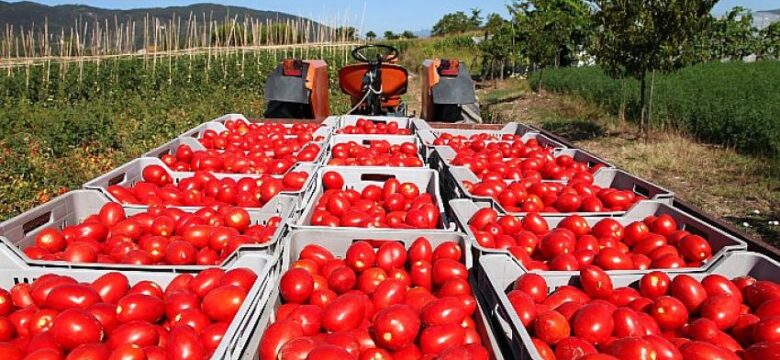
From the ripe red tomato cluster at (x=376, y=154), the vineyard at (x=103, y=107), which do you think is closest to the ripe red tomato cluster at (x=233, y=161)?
the ripe red tomato cluster at (x=376, y=154)

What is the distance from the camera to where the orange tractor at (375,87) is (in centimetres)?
763

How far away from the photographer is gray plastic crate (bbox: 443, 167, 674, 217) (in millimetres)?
3477

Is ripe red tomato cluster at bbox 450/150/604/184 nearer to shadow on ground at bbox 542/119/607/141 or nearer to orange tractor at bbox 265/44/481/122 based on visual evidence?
orange tractor at bbox 265/44/481/122

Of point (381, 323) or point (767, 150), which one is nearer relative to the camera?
point (381, 323)

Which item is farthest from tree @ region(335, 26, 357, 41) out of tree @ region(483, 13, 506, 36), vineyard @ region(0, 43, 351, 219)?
tree @ region(483, 13, 506, 36)

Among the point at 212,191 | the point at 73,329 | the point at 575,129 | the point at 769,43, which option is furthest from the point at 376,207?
the point at 769,43

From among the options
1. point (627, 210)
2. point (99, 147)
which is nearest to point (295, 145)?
point (627, 210)

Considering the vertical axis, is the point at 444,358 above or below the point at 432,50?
below

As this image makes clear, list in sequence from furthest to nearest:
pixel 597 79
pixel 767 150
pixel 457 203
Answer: pixel 597 79
pixel 767 150
pixel 457 203

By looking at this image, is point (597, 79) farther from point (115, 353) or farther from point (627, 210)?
point (115, 353)

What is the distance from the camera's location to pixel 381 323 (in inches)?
79.4

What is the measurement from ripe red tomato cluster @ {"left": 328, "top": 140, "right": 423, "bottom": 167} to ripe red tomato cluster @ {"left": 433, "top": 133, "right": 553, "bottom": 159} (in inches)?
14.1

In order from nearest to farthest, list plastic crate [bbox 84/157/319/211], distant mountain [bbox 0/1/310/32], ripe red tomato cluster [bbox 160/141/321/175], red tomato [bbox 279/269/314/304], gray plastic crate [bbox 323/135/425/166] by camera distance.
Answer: red tomato [bbox 279/269/314/304]
plastic crate [bbox 84/157/319/211]
ripe red tomato cluster [bbox 160/141/321/175]
gray plastic crate [bbox 323/135/425/166]
distant mountain [bbox 0/1/310/32]

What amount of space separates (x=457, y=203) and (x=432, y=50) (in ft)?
137
